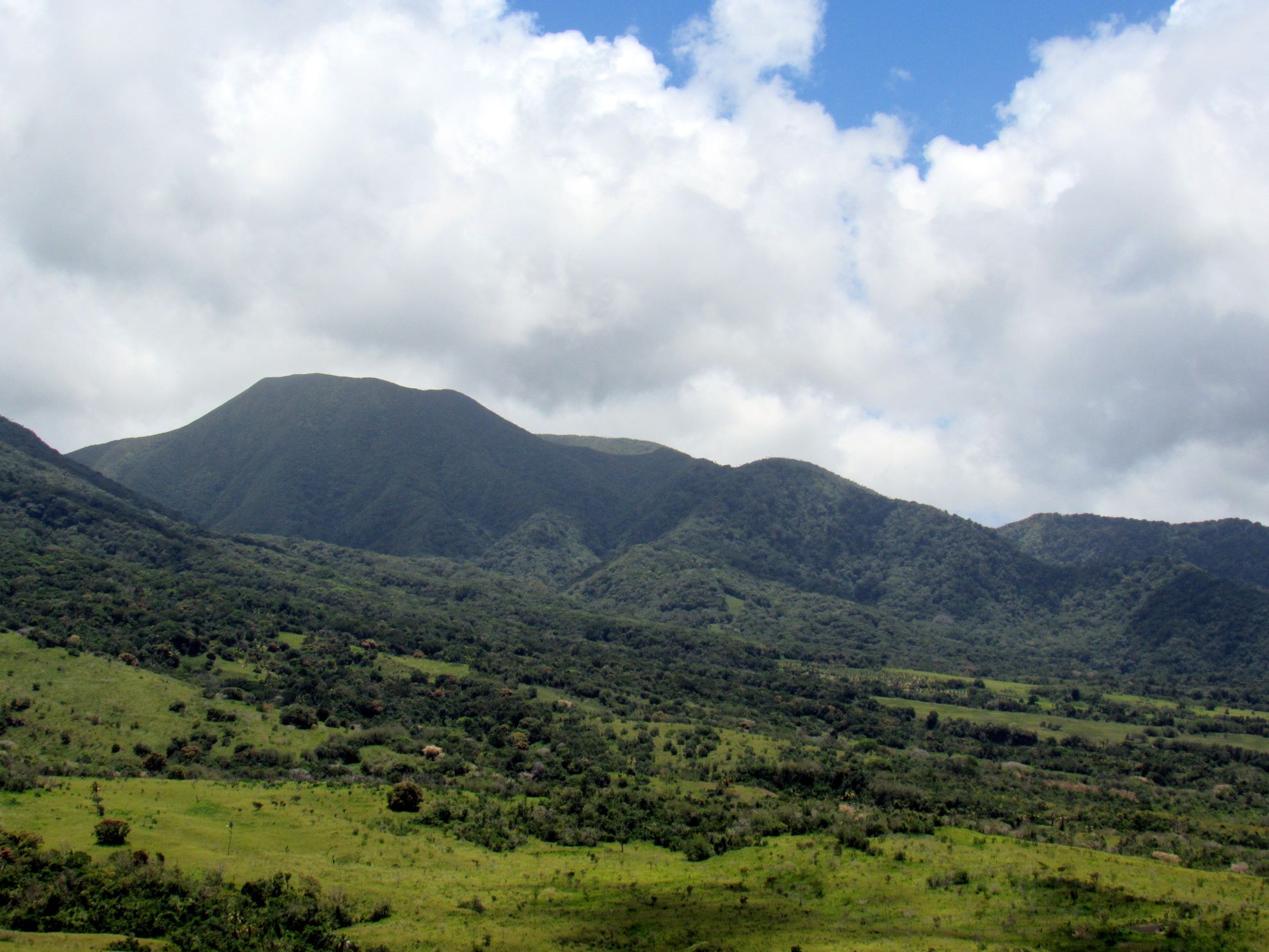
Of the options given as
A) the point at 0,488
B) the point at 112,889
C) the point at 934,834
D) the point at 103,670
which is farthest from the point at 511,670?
the point at 0,488

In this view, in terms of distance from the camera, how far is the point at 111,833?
147 ft

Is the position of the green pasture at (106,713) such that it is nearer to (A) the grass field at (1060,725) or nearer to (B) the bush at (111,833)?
(B) the bush at (111,833)

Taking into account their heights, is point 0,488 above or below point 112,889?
above

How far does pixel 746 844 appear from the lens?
57125 mm

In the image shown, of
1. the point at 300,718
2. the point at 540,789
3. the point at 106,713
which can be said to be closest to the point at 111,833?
the point at 540,789

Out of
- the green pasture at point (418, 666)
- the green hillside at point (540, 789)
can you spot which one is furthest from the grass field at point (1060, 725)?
the green pasture at point (418, 666)

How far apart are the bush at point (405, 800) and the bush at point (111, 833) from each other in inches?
742

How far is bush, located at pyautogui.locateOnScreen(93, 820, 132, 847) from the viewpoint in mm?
44562

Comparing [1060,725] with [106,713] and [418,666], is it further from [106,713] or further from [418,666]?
→ [106,713]

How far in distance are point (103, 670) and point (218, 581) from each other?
238ft

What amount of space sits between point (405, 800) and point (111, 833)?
20.2 m

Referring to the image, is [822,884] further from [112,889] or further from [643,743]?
[643,743]

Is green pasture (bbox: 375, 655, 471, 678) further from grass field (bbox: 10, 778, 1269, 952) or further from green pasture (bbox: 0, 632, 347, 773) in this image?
grass field (bbox: 10, 778, 1269, 952)

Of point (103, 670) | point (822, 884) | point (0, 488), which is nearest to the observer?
point (822, 884)
